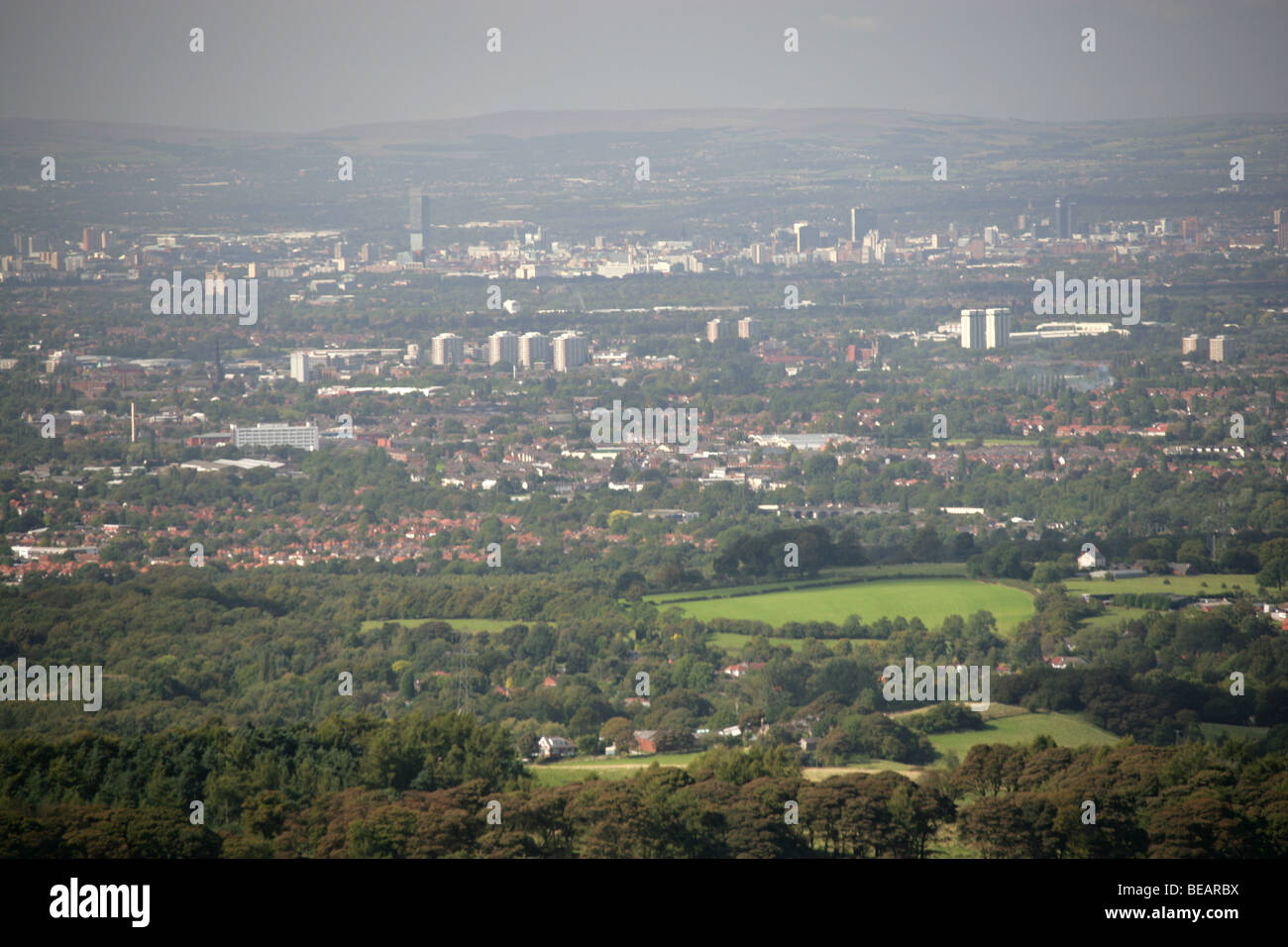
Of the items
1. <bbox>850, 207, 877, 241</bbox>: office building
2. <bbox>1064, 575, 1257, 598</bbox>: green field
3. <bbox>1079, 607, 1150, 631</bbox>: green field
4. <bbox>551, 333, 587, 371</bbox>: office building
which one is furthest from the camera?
<bbox>850, 207, 877, 241</bbox>: office building

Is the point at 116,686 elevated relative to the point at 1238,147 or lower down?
lower down

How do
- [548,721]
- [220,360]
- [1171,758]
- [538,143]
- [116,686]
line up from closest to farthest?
[1171,758], [548,721], [116,686], [220,360], [538,143]

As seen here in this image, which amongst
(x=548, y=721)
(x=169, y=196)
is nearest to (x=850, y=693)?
(x=548, y=721)

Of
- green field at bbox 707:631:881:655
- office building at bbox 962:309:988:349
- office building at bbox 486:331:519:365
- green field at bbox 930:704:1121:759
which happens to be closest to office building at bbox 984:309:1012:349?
office building at bbox 962:309:988:349

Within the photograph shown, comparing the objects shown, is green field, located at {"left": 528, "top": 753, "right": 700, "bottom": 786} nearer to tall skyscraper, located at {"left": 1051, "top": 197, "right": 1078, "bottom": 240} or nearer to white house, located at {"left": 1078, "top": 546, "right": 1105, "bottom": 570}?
white house, located at {"left": 1078, "top": 546, "right": 1105, "bottom": 570}

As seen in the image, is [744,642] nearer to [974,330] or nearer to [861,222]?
[974,330]

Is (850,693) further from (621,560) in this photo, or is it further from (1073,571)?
(621,560)
